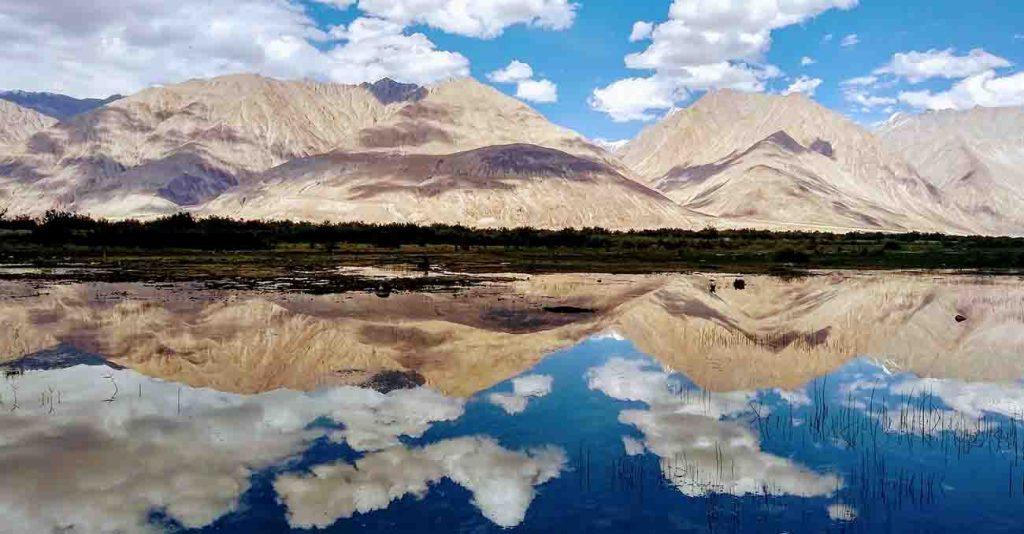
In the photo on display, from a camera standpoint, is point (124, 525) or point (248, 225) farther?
point (248, 225)

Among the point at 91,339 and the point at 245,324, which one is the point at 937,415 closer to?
the point at 245,324

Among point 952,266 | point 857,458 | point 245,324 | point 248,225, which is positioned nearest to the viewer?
point 857,458

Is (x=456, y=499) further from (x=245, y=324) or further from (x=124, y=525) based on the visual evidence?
(x=245, y=324)

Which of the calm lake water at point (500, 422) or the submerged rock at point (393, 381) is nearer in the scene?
the calm lake water at point (500, 422)

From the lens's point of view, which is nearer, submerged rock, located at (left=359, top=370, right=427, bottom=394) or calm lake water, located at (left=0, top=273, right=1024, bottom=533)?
calm lake water, located at (left=0, top=273, right=1024, bottom=533)

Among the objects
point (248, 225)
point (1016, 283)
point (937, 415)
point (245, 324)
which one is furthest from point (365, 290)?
point (248, 225)

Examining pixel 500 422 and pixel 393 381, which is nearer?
pixel 500 422

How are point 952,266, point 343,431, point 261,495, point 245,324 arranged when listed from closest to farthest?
1. point 261,495
2. point 343,431
3. point 245,324
4. point 952,266
